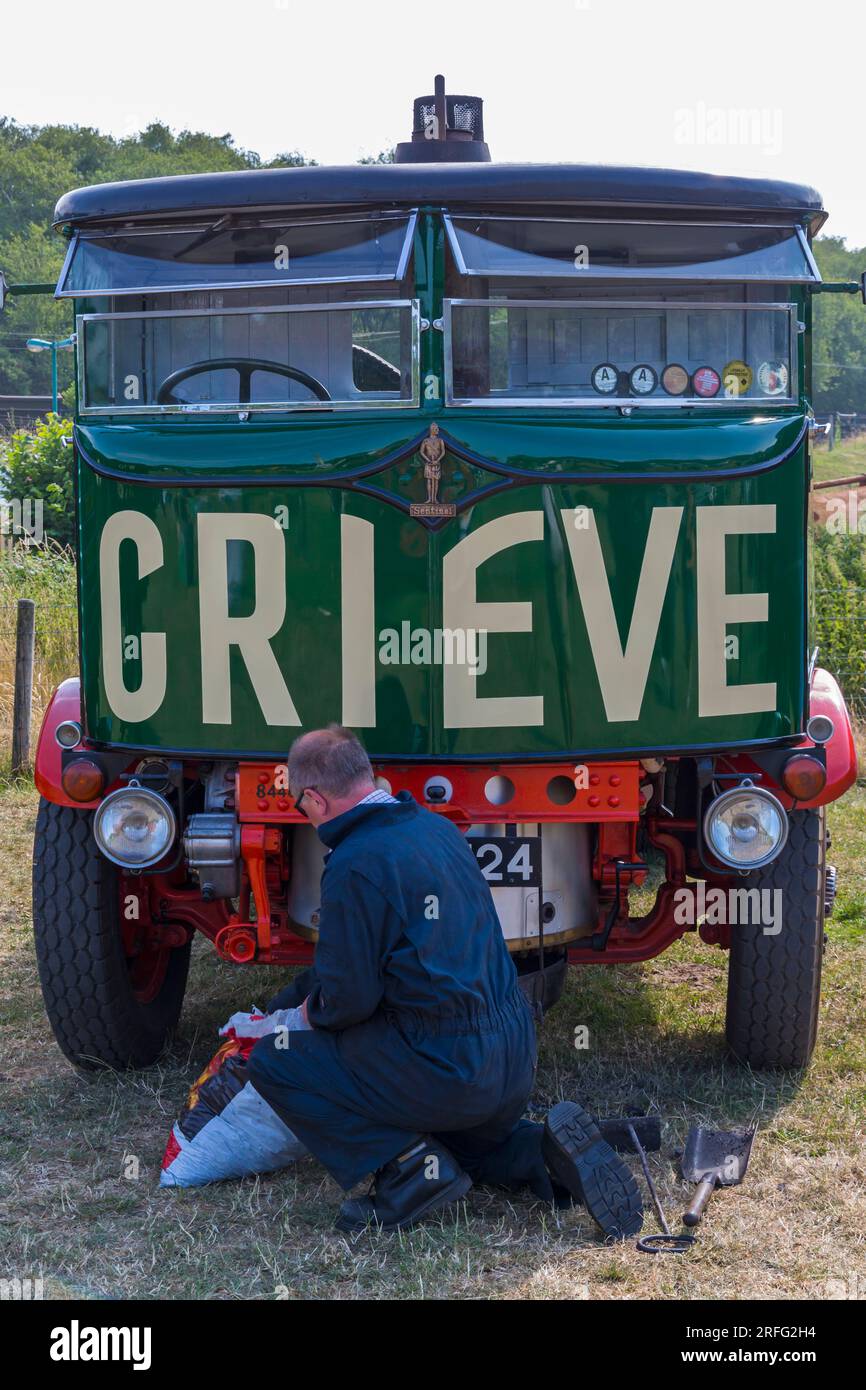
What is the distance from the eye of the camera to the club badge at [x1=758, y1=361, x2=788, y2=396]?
4609 mm

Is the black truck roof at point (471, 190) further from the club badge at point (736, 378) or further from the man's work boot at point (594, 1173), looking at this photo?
the man's work boot at point (594, 1173)

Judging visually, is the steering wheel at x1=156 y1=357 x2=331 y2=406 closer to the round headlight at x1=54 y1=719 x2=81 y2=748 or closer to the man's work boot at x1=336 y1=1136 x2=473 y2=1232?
the round headlight at x1=54 y1=719 x2=81 y2=748

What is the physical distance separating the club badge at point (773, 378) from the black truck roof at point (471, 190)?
455 millimetres

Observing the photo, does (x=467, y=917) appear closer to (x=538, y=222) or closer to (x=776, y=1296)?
(x=776, y=1296)

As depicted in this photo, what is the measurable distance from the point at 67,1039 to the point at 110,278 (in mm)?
2439

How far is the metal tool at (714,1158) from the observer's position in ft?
13.4

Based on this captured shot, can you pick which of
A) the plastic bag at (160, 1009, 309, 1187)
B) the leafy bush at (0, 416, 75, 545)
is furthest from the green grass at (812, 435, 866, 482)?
the plastic bag at (160, 1009, 309, 1187)

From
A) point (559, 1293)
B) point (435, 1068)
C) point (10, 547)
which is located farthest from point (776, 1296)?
point (10, 547)

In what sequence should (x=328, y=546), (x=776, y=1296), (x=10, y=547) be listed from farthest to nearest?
(x=10, y=547)
(x=328, y=546)
(x=776, y=1296)

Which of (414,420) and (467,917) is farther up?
(414,420)

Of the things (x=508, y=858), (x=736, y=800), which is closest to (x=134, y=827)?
(x=508, y=858)

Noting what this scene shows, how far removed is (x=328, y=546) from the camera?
4277mm

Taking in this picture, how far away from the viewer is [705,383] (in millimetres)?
4633

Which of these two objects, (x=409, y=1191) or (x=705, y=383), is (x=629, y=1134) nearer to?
(x=409, y=1191)
